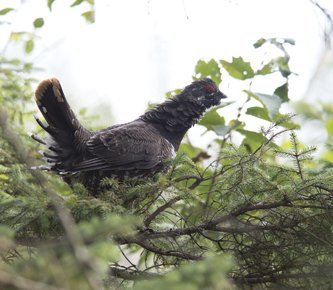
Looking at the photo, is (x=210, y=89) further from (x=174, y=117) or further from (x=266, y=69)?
(x=266, y=69)

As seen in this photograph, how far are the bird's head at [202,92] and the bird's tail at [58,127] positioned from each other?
125 cm

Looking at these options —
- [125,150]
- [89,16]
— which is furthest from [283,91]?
[89,16]

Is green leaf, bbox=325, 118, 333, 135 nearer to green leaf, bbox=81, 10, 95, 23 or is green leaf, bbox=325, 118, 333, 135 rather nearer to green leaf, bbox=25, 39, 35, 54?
green leaf, bbox=81, 10, 95, 23

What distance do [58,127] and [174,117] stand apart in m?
1.31

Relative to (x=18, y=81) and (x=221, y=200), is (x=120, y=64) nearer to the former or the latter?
(x=18, y=81)

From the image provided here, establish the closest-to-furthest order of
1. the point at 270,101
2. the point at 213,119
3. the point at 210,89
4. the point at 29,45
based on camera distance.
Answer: the point at 270,101, the point at 213,119, the point at 29,45, the point at 210,89

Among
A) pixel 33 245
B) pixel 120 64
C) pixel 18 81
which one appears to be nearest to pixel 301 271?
pixel 33 245

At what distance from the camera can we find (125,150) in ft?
16.3

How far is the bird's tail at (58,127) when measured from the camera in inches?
179

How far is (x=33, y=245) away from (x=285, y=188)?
1651 millimetres

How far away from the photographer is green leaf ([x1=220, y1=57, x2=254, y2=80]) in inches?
188

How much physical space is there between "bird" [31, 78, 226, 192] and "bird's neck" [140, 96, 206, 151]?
0.01 metres

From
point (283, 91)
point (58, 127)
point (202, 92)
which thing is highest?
point (202, 92)

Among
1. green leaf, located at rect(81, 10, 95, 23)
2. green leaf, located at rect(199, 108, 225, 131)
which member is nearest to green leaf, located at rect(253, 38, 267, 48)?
green leaf, located at rect(199, 108, 225, 131)
